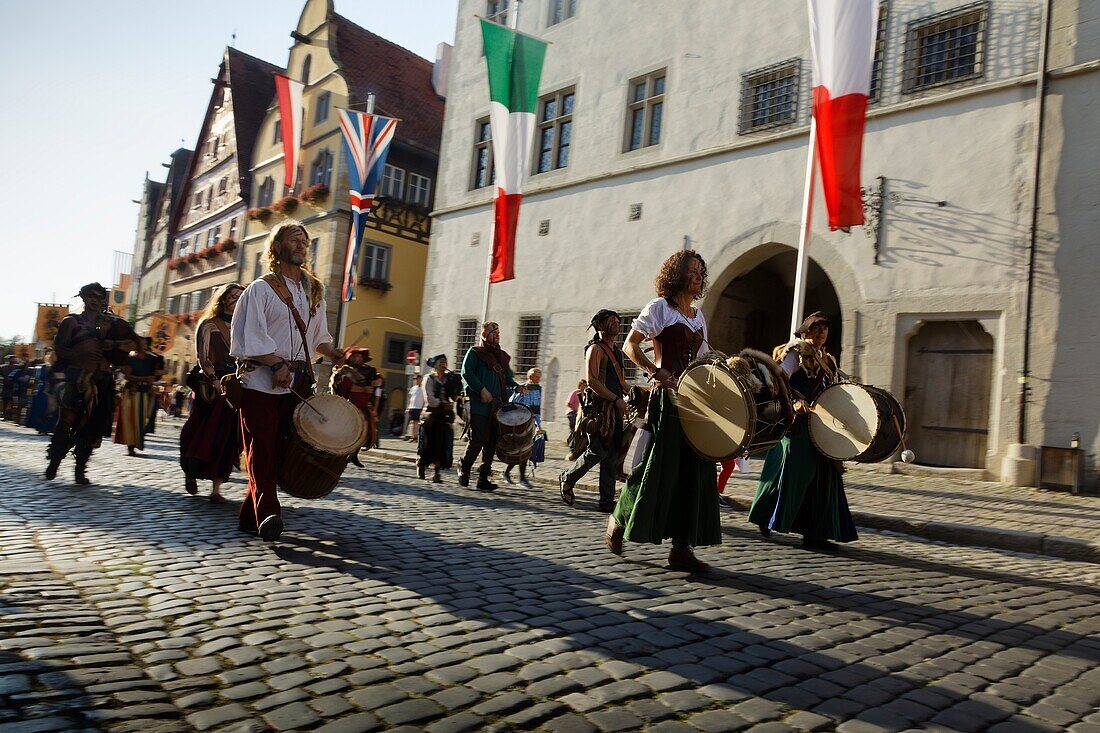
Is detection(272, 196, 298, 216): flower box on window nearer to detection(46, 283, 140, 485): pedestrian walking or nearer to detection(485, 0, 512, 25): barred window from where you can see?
detection(485, 0, 512, 25): barred window

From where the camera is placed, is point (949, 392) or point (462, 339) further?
point (462, 339)

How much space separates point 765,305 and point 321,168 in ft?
61.4

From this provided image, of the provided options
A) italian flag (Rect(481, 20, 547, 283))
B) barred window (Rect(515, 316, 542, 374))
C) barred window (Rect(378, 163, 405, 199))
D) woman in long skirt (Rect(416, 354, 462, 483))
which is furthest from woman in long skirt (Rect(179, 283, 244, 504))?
barred window (Rect(378, 163, 405, 199))

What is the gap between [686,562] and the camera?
15.9 feet

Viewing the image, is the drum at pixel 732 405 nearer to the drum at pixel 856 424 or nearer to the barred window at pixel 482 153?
the drum at pixel 856 424

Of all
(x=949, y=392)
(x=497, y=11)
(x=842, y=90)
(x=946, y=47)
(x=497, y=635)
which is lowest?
(x=497, y=635)

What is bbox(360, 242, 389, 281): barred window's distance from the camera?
28416 millimetres

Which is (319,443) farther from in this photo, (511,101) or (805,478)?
(511,101)

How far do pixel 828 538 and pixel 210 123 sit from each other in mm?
40916

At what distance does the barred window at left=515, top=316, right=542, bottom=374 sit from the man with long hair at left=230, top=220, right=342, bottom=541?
13963 mm

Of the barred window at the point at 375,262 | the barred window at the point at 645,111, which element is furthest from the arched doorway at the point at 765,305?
the barred window at the point at 375,262

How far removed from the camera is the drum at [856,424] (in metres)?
5.73

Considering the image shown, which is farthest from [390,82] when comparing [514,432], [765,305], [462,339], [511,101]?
[514,432]

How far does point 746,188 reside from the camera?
15.2 meters
